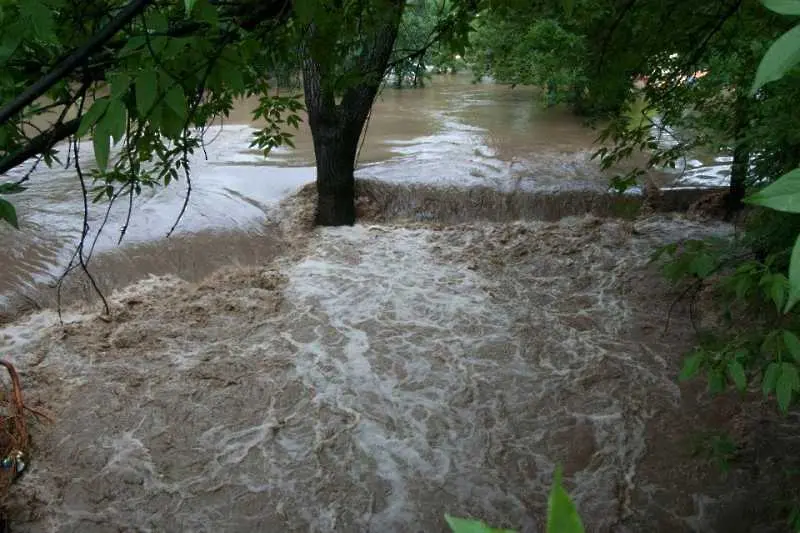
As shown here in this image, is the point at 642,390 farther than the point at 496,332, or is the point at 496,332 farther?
the point at 496,332

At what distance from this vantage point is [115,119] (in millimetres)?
1017

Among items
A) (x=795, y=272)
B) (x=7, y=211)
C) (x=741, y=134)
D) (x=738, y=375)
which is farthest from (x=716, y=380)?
(x=741, y=134)

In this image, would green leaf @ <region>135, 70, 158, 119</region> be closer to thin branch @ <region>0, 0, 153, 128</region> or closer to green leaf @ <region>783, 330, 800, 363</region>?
thin branch @ <region>0, 0, 153, 128</region>

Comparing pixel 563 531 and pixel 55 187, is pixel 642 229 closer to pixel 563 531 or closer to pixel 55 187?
pixel 55 187

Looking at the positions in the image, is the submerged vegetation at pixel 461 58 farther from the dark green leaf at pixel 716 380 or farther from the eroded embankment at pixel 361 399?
the eroded embankment at pixel 361 399

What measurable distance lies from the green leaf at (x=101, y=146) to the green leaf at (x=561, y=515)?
814 millimetres

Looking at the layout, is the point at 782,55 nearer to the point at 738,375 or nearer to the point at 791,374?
the point at 791,374

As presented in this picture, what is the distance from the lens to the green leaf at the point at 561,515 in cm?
42

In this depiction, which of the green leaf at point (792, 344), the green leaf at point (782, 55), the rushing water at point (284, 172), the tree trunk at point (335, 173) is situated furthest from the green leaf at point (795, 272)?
the tree trunk at point (335, 173)

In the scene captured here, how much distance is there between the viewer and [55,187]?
28.0 ft

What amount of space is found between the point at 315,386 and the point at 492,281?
2.81 meters

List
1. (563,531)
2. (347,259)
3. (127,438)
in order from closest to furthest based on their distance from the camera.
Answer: (563,531) < (127,438) < (347,259)

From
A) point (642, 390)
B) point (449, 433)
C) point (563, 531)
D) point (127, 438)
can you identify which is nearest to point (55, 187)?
point (127, 438)

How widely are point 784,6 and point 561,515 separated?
486 millimetres
